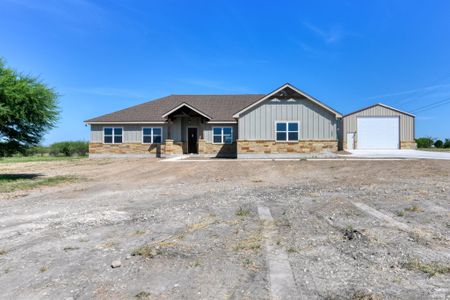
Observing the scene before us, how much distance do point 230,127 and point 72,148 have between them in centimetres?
2029

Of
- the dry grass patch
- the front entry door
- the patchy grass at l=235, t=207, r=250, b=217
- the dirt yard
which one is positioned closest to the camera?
the dirt yard

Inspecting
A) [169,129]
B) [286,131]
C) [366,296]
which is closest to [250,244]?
[366,296]

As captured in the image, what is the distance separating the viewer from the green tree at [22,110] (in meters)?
13.3

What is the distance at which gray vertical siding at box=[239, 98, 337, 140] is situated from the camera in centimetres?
2441

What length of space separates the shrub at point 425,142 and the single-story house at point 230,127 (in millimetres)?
13154

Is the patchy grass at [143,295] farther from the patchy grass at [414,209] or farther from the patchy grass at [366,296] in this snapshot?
the patchy grass at [414,209]

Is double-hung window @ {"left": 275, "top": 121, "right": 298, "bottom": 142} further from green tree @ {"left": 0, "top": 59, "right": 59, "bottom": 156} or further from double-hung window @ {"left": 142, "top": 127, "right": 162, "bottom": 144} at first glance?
green tree @ {"left": 0, "top": 59, "right": 59, "bottom": 156}

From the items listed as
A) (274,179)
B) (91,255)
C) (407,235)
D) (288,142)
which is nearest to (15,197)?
(91,255)

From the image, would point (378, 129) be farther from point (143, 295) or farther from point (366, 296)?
point (143, 295)

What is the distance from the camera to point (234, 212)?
7.11 metres

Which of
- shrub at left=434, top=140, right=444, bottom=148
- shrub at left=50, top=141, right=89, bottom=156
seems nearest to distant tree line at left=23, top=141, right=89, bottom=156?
shrub at left=50, top=141, right=89, bottom=156

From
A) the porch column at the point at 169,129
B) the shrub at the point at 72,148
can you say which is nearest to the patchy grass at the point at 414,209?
the porch column at the point at 169,129

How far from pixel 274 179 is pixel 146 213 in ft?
23.4

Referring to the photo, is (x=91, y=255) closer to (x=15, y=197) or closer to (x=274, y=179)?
(x=15, y=197)
